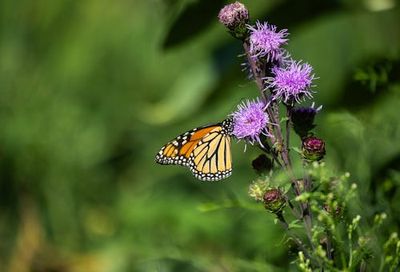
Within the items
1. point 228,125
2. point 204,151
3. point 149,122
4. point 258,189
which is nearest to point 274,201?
point 258,189

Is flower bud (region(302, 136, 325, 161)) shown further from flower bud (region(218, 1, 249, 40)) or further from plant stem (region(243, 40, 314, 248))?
flower bud (region(218, 1, 249, 40))

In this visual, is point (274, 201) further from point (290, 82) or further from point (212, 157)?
point (212, 157)

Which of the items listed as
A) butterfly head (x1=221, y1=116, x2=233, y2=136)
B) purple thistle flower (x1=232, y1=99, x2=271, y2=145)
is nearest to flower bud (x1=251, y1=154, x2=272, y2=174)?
purple thistle flower (x1=232, y1=99, x2=271, y2=145)

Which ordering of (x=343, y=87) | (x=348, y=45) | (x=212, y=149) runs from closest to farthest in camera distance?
(x=212, y=149), (x=343, y=87), (x=348, y=45)

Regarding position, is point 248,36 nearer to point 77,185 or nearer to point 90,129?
point 77,185

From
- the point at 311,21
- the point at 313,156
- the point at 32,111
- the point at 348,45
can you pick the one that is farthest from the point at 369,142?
the point at 32,111

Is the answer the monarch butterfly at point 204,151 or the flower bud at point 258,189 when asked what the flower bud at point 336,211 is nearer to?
the flower bud at point 258,189
